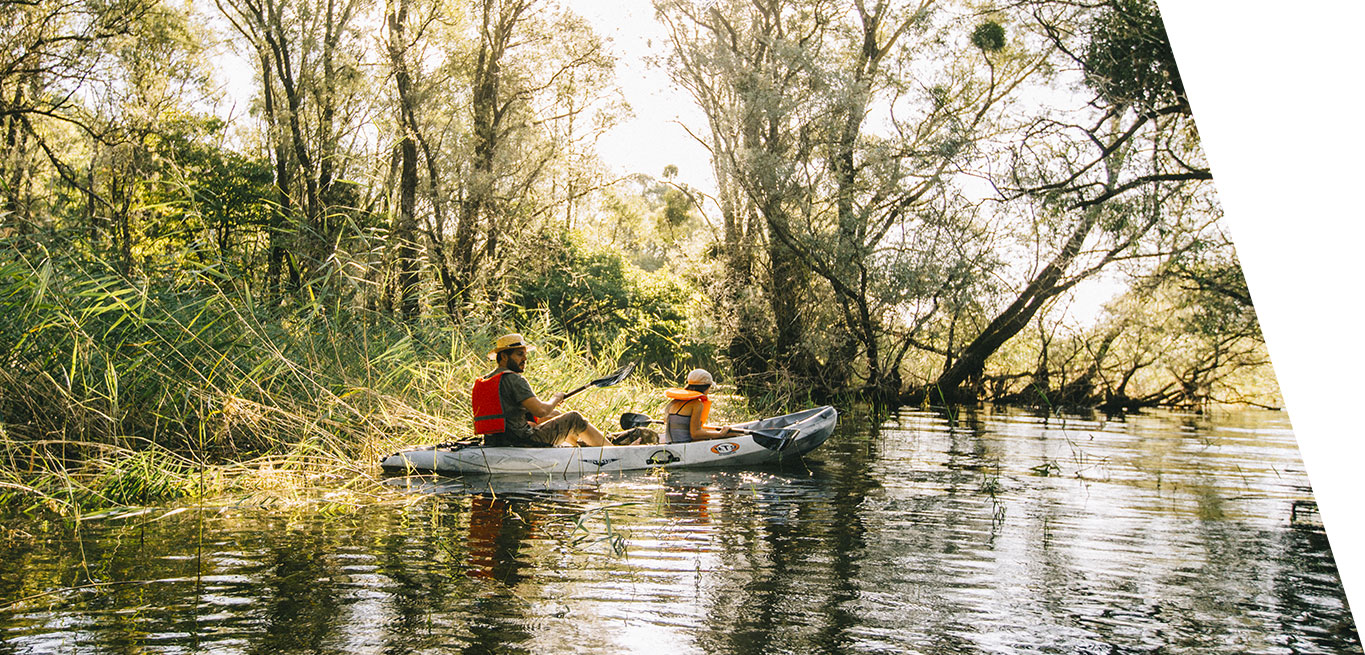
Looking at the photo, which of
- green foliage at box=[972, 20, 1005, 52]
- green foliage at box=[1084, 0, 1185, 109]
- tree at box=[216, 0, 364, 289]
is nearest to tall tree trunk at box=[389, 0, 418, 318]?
tree at box=[216, 0, 364, 289]

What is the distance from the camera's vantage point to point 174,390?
5.88m

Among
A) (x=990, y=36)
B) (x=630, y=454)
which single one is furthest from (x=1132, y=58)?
(x=630, y=454)

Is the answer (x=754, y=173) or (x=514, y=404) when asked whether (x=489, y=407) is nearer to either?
(x=514, y=404)

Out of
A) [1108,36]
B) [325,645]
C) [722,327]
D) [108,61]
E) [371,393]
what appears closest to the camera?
[325,645]

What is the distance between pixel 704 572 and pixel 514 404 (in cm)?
300

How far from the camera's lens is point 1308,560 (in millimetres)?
4402

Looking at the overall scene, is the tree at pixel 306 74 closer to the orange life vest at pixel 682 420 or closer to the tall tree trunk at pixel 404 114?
the tall tree trunk at pixel 404 114

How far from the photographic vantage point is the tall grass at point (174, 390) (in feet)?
17.2

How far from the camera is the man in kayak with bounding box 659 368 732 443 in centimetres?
744

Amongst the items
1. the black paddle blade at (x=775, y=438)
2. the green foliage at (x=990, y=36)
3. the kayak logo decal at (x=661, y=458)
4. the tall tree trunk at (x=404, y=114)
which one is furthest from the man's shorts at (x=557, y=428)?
the green foliage at (x=990, y=36)

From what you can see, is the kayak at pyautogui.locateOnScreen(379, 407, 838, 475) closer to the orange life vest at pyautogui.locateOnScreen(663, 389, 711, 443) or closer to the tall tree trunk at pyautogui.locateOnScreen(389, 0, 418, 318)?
the orange life vest at pyautogui.locateOnScreen(663, 389, 711, 443)

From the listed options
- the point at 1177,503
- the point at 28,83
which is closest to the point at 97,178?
the point at 28,83

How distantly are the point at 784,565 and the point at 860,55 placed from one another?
11.7 metres

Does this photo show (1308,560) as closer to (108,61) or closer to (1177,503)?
(1177,503)
